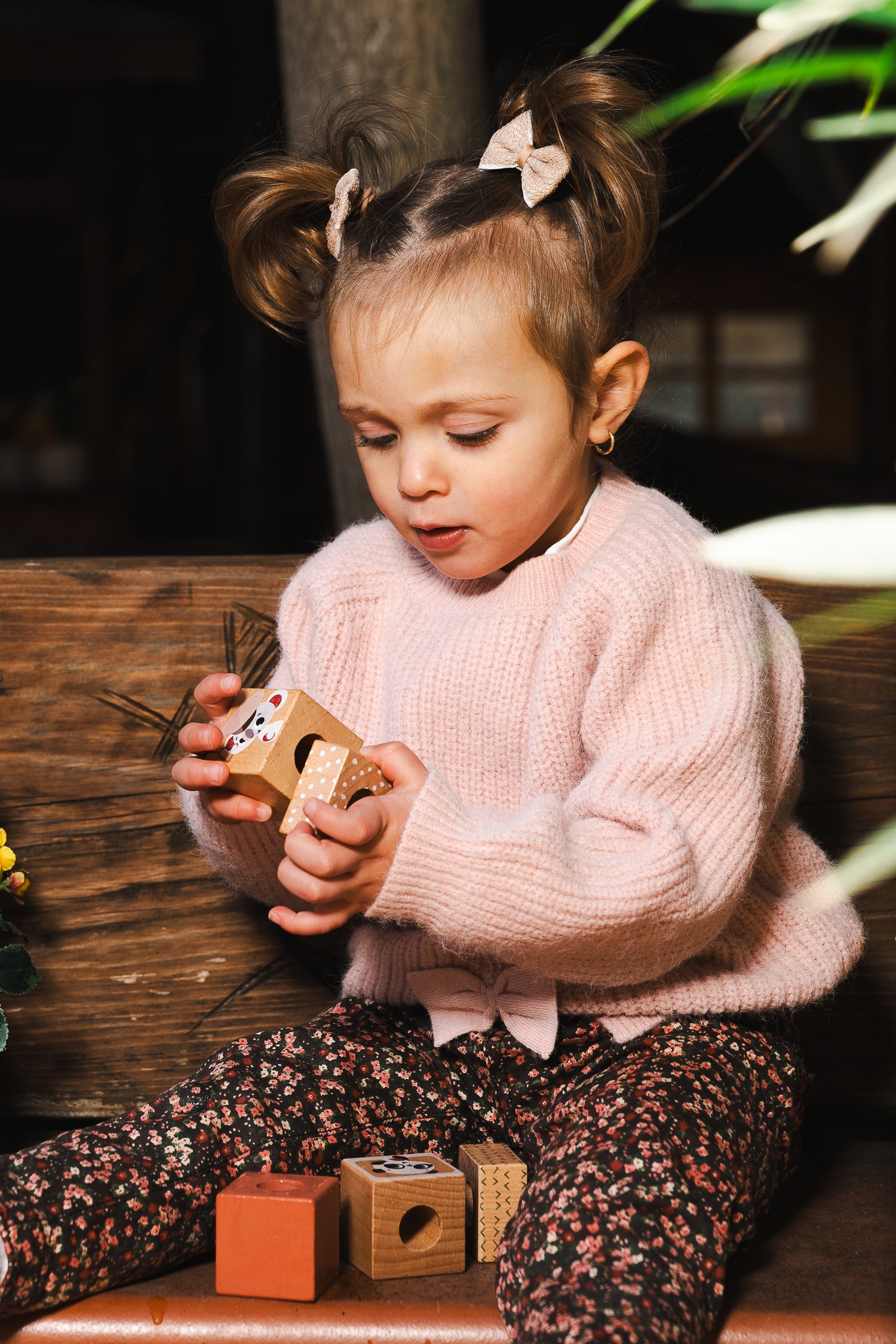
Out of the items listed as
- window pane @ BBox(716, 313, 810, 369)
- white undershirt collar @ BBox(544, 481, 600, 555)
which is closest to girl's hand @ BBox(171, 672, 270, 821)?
white undershirt collar @ BBox(544, 481, 600, 555)

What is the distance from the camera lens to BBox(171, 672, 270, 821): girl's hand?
1066mm

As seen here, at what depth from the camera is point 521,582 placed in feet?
4.09

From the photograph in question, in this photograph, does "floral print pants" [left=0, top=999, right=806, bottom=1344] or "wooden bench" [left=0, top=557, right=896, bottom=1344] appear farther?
"wooden bench" [left=0, top=557, right=896, bottom=1344]

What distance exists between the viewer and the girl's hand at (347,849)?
3.18 feet

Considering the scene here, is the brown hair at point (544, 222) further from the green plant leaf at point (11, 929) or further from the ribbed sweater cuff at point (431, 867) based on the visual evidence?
the green plant leaf at point (11, 929)

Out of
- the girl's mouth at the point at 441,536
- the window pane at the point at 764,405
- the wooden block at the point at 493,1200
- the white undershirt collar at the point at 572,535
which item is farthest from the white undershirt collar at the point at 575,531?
the window pane at the point at 764,405

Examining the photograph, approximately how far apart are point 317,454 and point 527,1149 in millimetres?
4322

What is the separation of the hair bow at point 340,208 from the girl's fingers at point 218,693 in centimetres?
42

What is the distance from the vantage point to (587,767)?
1189 millimetres

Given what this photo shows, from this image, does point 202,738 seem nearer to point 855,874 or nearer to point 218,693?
point 218,693

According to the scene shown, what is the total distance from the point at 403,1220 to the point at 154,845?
19.1 inches

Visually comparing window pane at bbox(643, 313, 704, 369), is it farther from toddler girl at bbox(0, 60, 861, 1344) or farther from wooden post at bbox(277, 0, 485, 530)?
wooden post at bbox(277, 0, 485, 530)

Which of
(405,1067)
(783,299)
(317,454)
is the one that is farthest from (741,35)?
(783,299)

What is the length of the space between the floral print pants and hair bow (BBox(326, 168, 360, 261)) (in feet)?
2.44
